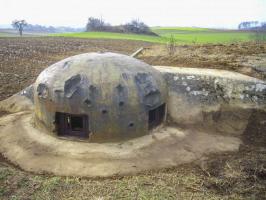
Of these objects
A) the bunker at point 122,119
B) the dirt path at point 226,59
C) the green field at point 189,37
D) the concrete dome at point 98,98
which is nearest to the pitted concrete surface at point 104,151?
the bunker at point 122,119

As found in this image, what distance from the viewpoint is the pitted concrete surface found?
9.19 metres

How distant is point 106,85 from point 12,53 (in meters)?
21.1

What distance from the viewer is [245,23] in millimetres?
143625

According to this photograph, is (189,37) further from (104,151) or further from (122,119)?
(104,151)

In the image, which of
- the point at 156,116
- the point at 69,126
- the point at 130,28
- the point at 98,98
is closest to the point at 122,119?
the point at 98,98

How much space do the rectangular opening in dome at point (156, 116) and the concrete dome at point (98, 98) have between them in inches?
2.6

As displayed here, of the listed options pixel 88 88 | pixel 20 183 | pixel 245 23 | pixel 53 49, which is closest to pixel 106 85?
pixel 88 88

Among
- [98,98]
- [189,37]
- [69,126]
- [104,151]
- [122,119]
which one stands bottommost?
[104,151]

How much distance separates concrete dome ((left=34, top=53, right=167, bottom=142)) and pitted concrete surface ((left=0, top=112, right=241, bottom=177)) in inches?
16.5

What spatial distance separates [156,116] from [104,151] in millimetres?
2392

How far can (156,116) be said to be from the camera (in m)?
11.2

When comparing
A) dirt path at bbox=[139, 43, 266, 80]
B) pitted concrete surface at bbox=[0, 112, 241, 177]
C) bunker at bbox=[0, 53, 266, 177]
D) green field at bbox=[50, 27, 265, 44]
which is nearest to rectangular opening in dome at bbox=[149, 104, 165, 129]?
bunker at bbox=[0, 53, 266, 177]

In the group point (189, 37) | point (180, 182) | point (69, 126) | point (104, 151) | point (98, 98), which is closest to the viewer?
point (180, 182)

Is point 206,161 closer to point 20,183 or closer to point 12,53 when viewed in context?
point 20,183
